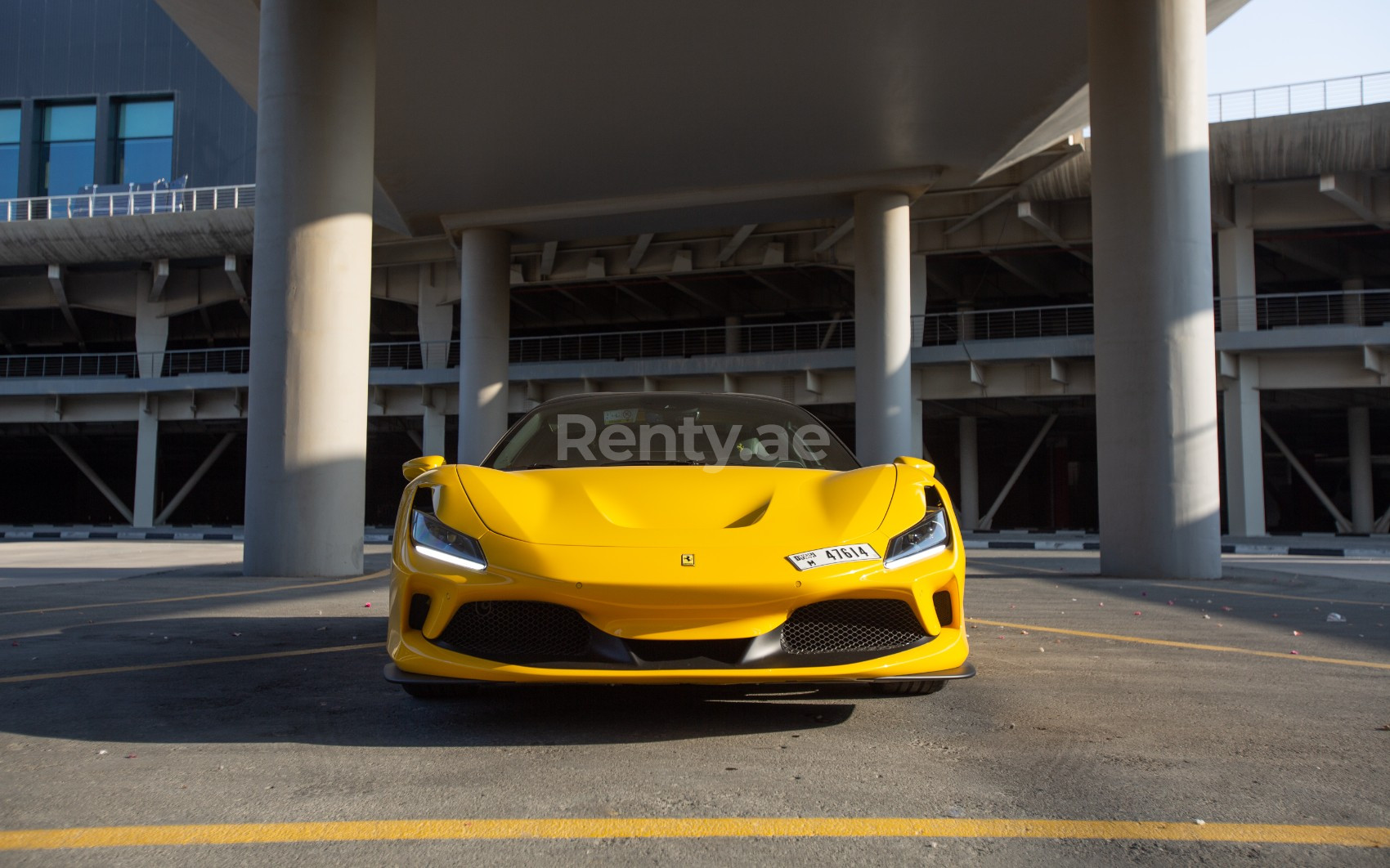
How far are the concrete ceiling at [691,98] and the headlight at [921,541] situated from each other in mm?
12521

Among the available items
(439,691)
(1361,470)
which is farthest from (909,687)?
(1361,470)

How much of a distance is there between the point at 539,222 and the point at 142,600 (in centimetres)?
1788

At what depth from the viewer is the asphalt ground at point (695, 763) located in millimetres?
2277

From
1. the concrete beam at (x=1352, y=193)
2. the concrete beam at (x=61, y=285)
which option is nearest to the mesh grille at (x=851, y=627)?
the concrete beam at (x=1352, y=193)

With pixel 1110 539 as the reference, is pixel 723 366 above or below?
above

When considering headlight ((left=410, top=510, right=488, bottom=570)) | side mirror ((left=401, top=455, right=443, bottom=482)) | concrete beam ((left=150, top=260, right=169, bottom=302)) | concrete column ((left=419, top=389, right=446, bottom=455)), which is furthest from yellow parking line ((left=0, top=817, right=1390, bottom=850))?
concrete beam ((left=150, top=260, right=169, bottom=302))

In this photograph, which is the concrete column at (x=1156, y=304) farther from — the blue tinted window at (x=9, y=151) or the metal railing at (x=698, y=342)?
the blue tinted window at (x=9, y=151)

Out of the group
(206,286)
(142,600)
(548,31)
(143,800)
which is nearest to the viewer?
(143,800)

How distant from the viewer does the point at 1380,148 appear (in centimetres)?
2178

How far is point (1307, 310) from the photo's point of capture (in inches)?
1204

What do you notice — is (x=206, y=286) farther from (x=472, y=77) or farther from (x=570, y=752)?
(x=570, y=752)

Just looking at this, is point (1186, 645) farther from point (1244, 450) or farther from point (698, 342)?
point (698, 342)

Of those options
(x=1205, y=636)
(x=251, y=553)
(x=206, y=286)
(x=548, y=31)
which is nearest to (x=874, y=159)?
(x=548, y=31)

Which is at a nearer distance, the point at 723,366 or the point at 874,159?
the point at 874,159
